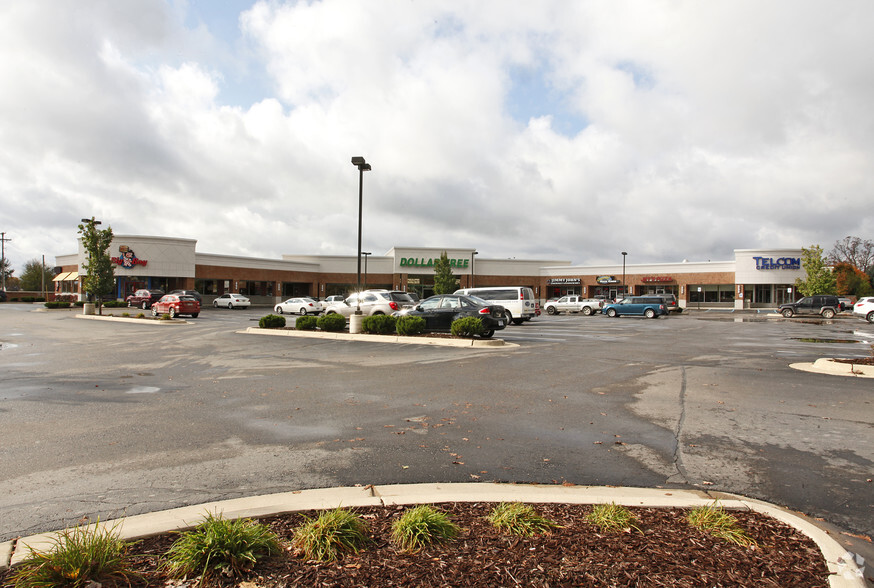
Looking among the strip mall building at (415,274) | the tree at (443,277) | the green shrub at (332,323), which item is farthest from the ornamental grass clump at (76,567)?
the tree at (443,277)

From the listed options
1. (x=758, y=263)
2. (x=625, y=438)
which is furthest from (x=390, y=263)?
(x=625, y=438)

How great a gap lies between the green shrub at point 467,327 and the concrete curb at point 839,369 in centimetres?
847

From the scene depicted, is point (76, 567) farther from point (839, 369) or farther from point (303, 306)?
point (303, 306)

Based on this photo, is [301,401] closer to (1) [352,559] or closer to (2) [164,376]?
(2) [164,376]

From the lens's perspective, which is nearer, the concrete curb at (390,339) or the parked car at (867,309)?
the concrete curb at (390,339)

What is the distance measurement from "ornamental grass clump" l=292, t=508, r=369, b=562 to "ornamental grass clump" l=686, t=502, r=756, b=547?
2.23 meters

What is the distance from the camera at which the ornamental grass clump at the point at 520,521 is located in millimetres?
3340

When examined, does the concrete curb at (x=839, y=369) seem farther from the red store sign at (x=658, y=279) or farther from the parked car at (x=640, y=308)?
the red store sign at (x=658, y=279)

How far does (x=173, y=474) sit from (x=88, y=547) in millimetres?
1960

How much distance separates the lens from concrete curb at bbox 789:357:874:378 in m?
10.5

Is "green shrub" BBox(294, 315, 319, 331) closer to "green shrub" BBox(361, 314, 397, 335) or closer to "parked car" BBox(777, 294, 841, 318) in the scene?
"green shrub" BBox(361, 314, 397, 335)

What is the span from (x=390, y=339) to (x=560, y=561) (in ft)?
48.1

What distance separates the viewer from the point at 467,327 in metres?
16.5

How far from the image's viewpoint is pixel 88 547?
2807 mm
